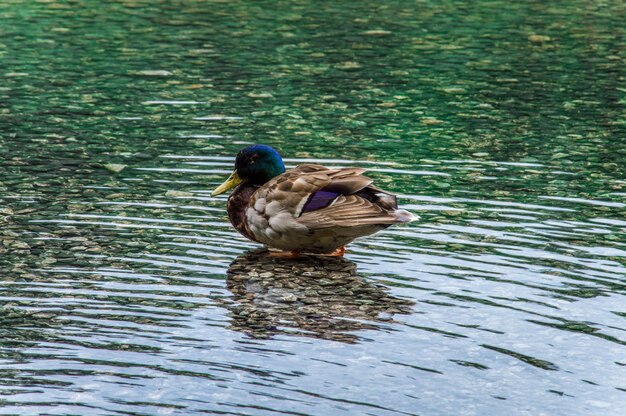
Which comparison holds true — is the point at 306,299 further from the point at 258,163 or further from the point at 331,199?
the point at 258,163

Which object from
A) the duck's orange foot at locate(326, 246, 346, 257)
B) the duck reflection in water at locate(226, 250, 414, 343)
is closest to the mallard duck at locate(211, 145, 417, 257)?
the duck's orange foot at locate(326, 246, 346, 257)


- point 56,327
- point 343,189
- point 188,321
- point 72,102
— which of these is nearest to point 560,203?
point 343,189

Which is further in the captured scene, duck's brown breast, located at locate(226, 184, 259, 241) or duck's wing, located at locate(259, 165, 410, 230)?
duck's brown breast, located at locate(226, 184, 259, 241)

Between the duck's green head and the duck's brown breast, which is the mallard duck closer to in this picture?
the duck's brown breast

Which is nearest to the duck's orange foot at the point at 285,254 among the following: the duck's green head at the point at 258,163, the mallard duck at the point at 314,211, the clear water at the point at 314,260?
the mallard duck at the point at 314,211

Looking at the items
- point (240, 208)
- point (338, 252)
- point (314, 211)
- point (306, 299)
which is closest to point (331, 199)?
point (314, 211)

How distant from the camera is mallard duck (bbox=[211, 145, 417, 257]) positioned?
11617mm

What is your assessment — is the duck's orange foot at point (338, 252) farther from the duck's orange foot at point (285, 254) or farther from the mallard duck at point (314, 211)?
the duck's orange foot at point (285, 254)

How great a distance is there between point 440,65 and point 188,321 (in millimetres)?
15696

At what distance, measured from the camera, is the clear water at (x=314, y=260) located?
28.8 feet

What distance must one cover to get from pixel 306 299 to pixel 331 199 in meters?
1.35

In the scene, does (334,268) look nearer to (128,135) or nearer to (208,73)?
(128,135)

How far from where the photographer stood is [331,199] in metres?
11.8

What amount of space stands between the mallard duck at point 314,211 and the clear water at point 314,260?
290 millimetres
